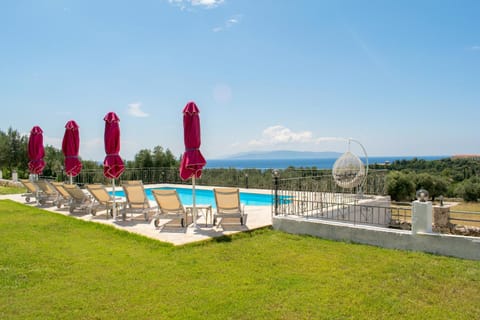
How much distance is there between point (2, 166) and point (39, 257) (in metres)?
26.8

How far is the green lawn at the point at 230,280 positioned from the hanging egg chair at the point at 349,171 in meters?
4.42

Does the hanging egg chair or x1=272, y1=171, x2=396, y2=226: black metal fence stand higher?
the hanging egg chair

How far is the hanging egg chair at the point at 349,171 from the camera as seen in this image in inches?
422

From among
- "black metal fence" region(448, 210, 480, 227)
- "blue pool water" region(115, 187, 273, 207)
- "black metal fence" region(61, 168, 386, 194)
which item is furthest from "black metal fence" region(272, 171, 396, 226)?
"blue pool water" region(115, 187, 273, 207)

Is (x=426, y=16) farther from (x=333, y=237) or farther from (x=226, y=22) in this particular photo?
(x=333, y=237)

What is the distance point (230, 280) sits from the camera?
4664 millimetres

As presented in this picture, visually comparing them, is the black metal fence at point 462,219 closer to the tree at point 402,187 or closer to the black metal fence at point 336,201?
the black metal fence at point 336,201

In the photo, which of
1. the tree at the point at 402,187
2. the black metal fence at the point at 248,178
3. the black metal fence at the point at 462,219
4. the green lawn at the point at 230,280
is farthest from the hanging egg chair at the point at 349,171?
the tree at the point at 402,187

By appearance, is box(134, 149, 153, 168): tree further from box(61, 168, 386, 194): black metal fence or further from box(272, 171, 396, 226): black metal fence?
box(272, 171, 396, 226): black metal fence

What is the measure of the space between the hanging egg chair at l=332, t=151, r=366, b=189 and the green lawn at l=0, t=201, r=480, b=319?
14.5 ft

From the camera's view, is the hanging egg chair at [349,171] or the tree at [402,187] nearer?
the hanging egg chair at [349,171]

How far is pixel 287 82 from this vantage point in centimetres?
2362

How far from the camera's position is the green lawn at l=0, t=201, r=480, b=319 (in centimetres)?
372

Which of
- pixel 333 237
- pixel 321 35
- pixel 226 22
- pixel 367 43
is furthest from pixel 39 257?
pixel 367 43
